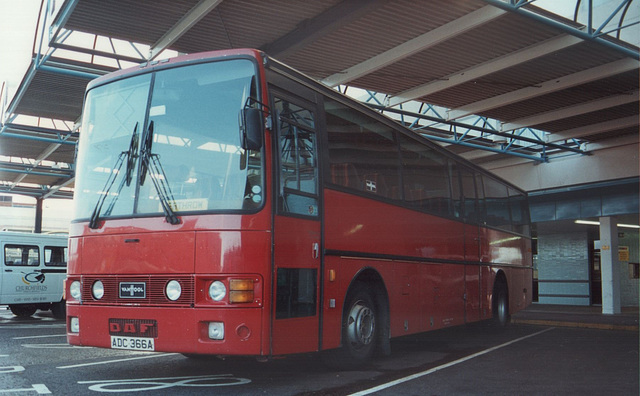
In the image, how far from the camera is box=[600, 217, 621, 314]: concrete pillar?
2202 centimetres

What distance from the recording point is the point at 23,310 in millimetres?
19359

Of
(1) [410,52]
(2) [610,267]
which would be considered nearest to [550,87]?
(1) [410,52]

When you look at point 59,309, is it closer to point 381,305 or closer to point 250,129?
point 381,305

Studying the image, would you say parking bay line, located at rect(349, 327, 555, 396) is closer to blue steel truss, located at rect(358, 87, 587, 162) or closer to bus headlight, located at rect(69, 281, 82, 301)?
bus headlight, located at rect(69, 281, 82, 301)

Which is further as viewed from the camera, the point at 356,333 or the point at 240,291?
the point at 356,333

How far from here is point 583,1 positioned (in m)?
12.8

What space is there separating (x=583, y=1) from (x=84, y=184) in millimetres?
10144

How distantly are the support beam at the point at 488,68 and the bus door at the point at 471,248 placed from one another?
3349mm

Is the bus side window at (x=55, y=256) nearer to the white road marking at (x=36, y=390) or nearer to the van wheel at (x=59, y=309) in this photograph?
the van wheel at (x=59, y=309)

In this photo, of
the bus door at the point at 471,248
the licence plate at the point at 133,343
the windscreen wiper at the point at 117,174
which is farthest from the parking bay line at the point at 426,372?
the windscreen wiper at the point at 117,174

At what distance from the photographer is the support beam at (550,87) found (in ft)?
50.3

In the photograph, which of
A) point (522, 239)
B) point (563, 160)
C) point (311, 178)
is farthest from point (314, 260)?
point (563, 160)

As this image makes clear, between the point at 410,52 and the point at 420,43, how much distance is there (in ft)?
1.12

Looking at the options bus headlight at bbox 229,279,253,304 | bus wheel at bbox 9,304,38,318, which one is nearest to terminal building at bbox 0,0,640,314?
bus wheel at bbox 9,304,38,318
